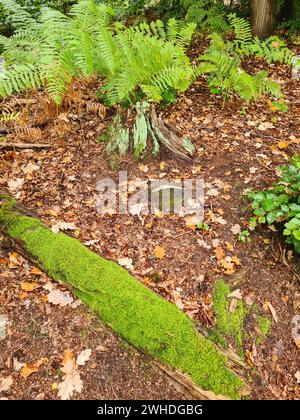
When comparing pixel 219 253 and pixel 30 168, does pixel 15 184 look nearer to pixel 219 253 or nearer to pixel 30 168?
pixel 30 168

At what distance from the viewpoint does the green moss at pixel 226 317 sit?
9.32ft

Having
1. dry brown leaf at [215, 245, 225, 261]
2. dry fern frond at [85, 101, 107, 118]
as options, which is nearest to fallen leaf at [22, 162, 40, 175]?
dry fern frond at [85, 101, 107, 118]

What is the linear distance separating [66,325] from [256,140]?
11.3 feet

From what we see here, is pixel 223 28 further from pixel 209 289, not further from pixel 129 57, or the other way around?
pixel 209 289

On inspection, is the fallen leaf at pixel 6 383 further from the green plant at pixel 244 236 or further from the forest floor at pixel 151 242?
the green plant at pixel 244 236

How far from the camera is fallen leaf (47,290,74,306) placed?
2.92 m

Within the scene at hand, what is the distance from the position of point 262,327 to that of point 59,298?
6.09 ft

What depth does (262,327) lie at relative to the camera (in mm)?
2949

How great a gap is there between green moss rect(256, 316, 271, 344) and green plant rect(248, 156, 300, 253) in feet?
2.36

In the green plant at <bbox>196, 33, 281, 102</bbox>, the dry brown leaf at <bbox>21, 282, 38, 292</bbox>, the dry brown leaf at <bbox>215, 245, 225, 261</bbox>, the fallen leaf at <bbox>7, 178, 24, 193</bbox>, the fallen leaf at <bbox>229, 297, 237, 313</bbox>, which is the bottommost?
the fallen leaf at <bbox>229, 297, 237, 313</bbox>

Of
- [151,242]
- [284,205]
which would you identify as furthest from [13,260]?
[284,205]

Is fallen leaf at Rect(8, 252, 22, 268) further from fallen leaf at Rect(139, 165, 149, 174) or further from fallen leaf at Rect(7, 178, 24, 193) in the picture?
fallen leaf at Rect(139, 165, 149, 174)

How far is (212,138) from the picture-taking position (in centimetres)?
455

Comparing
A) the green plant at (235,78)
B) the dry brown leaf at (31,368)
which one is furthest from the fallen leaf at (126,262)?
the green plant at (235,78)
